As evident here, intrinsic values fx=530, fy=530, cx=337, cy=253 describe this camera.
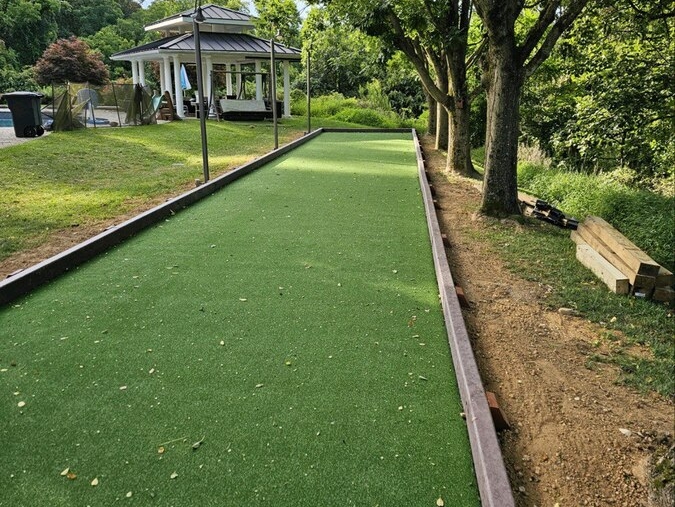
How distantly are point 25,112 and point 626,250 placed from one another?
14.0 m

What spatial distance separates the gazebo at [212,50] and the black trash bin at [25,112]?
7722 millimetres

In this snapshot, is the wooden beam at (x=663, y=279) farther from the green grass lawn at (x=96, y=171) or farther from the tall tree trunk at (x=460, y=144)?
the tall tree trunk at (x=460, y=144)

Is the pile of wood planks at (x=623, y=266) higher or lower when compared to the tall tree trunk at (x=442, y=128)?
lower

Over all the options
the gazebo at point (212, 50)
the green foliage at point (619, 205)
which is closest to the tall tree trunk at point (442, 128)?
the green foliage at point (619, 205)

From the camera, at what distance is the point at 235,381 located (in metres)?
2.90

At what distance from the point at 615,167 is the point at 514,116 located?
5.38m

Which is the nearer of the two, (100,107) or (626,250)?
(626,250)

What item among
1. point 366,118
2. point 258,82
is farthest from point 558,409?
point 366,118

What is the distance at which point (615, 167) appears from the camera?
1066cm

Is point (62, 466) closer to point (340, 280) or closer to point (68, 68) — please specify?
point (340, 280)

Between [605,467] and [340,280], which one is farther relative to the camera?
[340,280]

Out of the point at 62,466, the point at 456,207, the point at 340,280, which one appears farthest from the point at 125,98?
the point at 62,466

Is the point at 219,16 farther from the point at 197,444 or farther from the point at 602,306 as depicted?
the point at 197,444

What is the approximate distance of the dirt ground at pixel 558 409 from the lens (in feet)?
7.51
